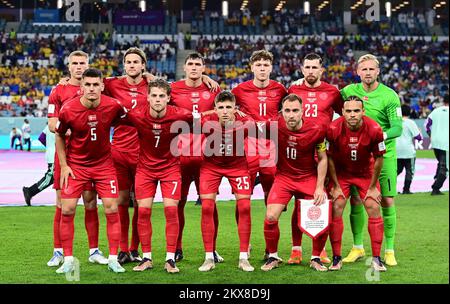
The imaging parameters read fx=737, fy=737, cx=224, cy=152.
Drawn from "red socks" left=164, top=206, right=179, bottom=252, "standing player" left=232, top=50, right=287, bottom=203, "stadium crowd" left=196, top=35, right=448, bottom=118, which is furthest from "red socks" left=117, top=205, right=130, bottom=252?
"stadium crowd" left=196, top=35, right=448, bottom=118

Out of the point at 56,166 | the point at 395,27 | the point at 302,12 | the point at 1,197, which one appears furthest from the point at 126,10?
the point at 56,166

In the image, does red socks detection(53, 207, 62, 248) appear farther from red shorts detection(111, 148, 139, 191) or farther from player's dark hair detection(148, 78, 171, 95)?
player's dark hair detection(148, 78, 171, 95)

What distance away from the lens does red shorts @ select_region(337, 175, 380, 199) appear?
24.9ft

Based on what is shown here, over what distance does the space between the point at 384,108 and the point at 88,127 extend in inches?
122

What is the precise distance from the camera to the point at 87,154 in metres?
7.32

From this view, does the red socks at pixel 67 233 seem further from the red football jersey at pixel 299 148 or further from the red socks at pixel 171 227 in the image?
the red football jersey at pixel 299 148

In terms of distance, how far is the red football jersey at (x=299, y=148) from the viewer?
7390mm

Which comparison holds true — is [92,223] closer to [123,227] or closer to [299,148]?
[123,227]

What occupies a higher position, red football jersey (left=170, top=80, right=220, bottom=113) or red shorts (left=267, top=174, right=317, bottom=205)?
red football jersey (left=170, top=80, right=220, bottom=113)

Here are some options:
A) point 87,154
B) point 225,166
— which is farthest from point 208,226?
point 87,154

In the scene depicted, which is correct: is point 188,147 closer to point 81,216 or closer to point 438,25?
point 81,216

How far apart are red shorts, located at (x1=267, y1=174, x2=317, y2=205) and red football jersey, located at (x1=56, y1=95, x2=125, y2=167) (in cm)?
174

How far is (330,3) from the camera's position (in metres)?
48.4

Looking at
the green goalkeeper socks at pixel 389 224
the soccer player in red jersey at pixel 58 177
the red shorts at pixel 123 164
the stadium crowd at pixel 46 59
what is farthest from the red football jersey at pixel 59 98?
the stadium crowd at pixel 46 59
